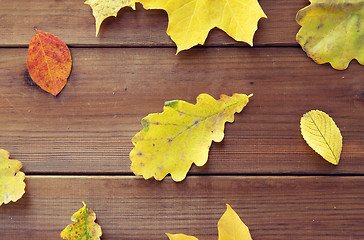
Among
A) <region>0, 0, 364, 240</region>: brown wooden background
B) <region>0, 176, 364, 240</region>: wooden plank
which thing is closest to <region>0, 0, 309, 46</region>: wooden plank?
<region>0, 0, 364, 240</region>: brown wooden background

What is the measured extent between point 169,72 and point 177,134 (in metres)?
0.12

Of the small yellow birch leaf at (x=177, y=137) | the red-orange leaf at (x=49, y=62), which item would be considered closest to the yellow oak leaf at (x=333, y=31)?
the small yellow birch leaf at (x=177, y=137)

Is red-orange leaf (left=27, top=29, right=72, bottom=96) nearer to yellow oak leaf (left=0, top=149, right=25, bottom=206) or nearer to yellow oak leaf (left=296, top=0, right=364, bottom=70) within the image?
yellow oak leaf (left=0, top=149, right=25, bottom=206)

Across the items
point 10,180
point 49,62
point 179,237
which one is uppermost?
point 49,62

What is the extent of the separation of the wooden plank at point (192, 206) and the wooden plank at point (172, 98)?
0.03 meters

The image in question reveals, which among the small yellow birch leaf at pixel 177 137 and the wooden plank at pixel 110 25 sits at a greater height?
the wooden plank at pixel 110 25

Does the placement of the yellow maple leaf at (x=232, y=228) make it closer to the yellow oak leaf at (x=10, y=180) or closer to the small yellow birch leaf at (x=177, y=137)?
the small yellow birch leaf at (x=177, y=137)

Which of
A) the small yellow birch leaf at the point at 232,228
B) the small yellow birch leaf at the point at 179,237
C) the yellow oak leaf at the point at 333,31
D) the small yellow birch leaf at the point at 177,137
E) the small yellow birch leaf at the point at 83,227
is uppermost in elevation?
the yellow oak leaf at the point at 333,31

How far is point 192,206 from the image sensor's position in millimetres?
690

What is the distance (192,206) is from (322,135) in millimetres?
263

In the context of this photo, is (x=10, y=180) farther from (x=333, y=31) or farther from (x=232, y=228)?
(x=333, y=31)

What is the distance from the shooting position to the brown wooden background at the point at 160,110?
27.0 inches

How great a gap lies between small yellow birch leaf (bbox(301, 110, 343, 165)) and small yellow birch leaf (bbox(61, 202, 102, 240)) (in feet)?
1.34

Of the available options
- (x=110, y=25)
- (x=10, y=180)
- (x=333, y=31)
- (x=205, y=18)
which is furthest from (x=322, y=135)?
(x=10, y=180)
